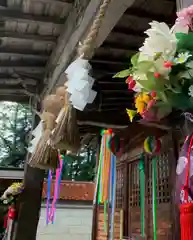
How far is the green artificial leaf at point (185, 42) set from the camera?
670mm

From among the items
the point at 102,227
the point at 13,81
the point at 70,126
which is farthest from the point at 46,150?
the point at 102,227

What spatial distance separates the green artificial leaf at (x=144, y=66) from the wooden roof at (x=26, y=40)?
1.17 meters

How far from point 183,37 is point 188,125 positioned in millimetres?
206

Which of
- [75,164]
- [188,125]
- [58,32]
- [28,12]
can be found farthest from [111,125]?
[75,164]

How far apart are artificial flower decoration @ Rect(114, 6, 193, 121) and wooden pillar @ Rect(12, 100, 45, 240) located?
79.6 inches

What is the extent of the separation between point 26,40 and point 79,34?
23.1 inches

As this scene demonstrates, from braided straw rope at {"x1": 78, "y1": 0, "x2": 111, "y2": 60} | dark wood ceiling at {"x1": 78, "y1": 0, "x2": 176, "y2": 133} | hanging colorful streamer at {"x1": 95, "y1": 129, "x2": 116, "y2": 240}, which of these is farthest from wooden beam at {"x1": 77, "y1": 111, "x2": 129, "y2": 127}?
braided straw rope at {"x1": 78, "y1": 0, "x2": 111, "y2": 60}

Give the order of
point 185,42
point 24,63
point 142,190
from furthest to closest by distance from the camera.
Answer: point 24,63, point 142,190, point 185,42

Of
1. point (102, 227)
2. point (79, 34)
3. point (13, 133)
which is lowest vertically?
point (102, 227)

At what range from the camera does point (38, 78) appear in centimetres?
259

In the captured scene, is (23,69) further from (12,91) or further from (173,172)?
(173,172)

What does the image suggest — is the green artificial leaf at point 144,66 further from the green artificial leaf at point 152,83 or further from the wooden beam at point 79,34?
the wooden beam at point 79,34

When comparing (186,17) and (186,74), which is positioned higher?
(186,17)

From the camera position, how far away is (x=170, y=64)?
0.66 metres
